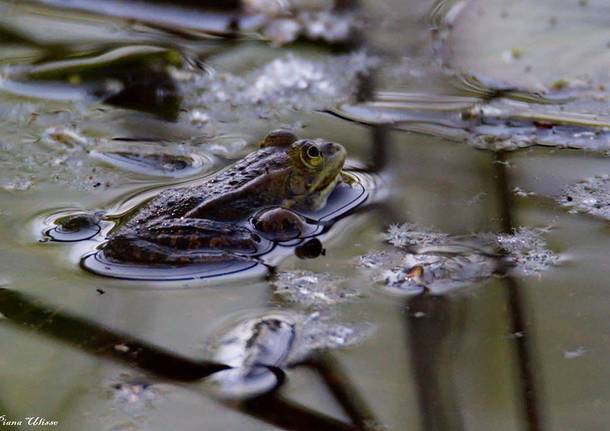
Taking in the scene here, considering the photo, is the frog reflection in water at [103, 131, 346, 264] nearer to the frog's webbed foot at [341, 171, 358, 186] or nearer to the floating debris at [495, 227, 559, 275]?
the frog's webbed foot at [341, 171, 358, 186]

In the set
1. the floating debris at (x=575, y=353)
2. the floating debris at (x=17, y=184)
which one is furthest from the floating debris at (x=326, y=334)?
the floating debris at (x=17, y=184)

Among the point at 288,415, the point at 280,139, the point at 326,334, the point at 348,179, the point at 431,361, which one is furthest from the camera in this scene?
the point at 348,179

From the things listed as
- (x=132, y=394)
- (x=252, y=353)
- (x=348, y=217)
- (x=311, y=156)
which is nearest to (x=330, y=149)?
(x=311, y=156)

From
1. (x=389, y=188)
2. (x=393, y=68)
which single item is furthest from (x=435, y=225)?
(x=393, y=68)

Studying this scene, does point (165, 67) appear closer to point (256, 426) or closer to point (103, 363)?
point (103, 363)

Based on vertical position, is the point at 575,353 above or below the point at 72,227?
below

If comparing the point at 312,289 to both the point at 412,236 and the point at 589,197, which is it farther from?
the point at 589,197

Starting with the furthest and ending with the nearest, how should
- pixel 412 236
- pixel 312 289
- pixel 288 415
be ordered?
pixel 412 236 → pixel 312 289 → pixel 288 415
